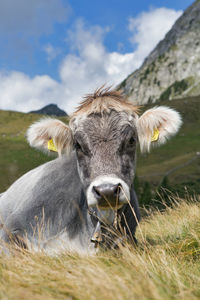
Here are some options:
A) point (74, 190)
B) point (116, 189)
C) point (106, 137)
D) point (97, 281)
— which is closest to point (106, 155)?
point (106, 137)

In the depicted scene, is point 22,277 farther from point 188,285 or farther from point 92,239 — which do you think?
point 92,239

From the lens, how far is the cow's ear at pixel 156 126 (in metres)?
A: 6.24

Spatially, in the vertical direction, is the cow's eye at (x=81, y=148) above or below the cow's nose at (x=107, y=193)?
above

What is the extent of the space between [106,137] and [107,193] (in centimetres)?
121

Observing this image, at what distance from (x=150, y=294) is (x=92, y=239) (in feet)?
10.1

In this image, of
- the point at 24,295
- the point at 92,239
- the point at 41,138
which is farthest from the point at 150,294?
the point at 41,138

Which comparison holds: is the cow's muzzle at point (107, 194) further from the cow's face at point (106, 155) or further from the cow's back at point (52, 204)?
the cow's back at point (52, 204)

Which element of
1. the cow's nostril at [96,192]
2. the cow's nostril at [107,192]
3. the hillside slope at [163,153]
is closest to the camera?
the cow's nostril at [107,192]

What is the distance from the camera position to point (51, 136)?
6281 millimetres

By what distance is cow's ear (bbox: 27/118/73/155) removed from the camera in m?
6.21

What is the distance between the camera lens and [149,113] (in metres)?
6.34

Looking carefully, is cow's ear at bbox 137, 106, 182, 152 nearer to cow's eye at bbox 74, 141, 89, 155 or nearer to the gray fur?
the gray fur

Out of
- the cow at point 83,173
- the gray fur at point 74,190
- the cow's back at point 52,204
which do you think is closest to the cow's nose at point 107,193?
the cow at point 83,173

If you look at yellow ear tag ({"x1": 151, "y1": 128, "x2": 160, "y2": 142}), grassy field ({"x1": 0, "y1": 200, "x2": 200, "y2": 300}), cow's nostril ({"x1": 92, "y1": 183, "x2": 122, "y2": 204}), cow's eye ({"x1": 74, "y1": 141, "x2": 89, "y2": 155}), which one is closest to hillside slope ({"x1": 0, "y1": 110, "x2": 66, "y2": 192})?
yellow ear tag ({"x1": 151, "y1": 128, "x2": 160, "y2": 142})
